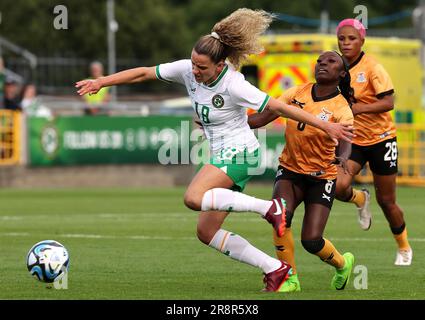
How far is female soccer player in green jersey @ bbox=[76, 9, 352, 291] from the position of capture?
34.1ft

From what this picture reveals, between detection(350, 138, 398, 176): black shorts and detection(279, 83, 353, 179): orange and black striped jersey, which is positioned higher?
detection(279, 83, 353, 179): orange and black striped jersey

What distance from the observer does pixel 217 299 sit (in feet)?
33.6

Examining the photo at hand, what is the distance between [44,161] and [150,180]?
2.56m

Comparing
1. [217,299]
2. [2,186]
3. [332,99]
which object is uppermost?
[332,99]

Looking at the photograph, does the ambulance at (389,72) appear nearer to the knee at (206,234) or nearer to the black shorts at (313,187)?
the black shorts at (313,187)

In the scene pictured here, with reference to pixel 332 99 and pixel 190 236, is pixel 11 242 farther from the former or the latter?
pixel 332 99

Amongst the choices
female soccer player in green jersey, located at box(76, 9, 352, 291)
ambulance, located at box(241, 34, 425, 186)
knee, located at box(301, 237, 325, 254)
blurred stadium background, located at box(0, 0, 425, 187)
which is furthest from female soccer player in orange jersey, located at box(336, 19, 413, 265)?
ambulance, located at box(241, 34, 425, 186)

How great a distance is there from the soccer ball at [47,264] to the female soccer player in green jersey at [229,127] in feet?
4.01

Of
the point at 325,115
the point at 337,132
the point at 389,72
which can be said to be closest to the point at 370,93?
the point at 325,115

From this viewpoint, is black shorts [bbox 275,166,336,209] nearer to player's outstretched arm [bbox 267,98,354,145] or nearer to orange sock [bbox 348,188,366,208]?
player's outstretched arm [bbox 267,98,354,145]

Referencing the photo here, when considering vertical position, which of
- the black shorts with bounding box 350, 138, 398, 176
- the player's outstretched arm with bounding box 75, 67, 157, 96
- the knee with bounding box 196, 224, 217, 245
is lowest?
the knee with bounding box 196, 224, 217, 245

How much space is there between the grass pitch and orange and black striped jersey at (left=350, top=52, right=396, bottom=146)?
1.33 metres
